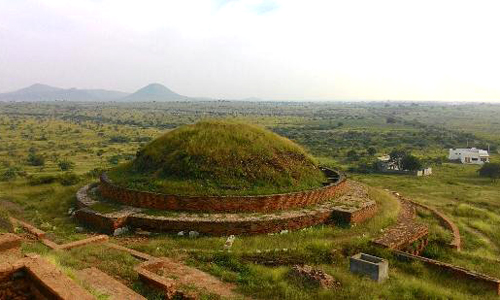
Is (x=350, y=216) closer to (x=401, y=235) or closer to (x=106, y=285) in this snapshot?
(x=401, y=235)

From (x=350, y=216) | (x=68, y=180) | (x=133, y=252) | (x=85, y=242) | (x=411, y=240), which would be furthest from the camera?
(x=68, y=180)

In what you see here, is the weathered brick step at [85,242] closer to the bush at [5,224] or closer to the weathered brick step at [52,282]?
the bush at [5,224]

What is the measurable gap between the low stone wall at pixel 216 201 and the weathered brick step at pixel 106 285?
5.17m

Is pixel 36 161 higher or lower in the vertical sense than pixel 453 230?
lower

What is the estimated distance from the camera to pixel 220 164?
1545cm

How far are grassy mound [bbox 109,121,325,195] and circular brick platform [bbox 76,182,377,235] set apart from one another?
111 cm

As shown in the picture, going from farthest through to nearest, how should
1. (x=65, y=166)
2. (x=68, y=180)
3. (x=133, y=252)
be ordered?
(x=65, y=166)
(x=68, y=180)
(x=133, y=252)

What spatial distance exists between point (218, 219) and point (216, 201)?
2.52ft

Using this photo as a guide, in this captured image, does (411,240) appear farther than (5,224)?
Yes

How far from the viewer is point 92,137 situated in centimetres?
6419

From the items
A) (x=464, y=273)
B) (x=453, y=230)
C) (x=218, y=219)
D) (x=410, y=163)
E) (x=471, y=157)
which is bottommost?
(x=471, y=157)

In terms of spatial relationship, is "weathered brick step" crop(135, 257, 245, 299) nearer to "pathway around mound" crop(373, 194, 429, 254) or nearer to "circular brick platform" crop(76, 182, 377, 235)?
"circular brick platform" crop(76, 182, 377, 235)

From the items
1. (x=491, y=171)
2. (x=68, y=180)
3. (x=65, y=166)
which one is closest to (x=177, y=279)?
(x=68, y=180)

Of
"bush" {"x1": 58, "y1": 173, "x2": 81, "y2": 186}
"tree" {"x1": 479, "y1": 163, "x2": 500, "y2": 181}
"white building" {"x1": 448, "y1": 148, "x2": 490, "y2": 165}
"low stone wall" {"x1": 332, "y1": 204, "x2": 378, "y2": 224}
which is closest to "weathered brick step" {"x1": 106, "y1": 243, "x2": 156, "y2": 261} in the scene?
"low stone wall" {"x1": 332, "y1": 204, "x2": 378, "y2": 224}
